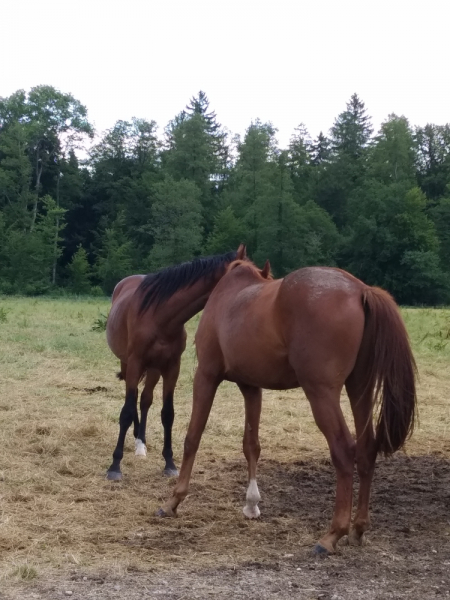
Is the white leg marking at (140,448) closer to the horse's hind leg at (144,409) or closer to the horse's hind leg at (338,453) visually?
the horse's hind leg at (144,409)

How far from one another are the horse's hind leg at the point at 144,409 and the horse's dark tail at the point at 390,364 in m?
3.04

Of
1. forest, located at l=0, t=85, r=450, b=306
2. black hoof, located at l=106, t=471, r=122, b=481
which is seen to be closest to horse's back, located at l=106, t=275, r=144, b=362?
black hoof, located at l=106, t=471, r=122, b=481

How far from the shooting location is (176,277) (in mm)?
6180

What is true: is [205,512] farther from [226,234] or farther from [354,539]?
[226,234]

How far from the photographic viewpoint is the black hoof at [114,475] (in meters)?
5.91

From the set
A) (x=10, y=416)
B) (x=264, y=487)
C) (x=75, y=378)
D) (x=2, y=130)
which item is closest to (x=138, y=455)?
(x=264, y=487)

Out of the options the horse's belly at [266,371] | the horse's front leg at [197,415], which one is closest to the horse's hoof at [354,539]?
the horse's belly at [266,371]

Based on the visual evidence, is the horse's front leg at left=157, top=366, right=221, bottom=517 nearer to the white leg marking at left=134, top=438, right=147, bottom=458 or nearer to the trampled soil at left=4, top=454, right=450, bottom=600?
the trampled soil at left=4, top=454, right=450, bottom=600

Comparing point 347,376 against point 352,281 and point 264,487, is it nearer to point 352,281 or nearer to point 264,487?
point 352,281

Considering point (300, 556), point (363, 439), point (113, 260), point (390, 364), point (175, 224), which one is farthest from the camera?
point (113, 260)

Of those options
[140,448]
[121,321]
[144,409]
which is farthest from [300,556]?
[121,321]

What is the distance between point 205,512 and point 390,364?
1.85 metres

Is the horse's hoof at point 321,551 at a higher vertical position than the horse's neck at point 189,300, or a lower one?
lower

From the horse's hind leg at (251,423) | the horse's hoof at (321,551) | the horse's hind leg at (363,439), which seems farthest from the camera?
the horse's hind leg at (251,423)
